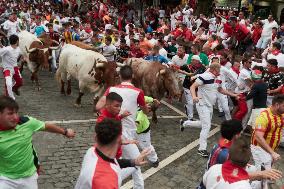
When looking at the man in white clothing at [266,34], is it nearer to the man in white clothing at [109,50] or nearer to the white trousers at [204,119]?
the man in white clothing at [109,50]

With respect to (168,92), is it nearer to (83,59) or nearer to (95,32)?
(83,59)

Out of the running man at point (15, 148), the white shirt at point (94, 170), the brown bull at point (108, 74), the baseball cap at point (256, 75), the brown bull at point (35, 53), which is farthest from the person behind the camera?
the brown bull at point (35, 53)

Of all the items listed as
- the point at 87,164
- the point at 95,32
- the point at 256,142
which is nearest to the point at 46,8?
the point at 95,32

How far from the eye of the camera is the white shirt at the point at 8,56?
10.9m

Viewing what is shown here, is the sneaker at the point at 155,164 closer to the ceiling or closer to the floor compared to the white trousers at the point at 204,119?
closer to the floor

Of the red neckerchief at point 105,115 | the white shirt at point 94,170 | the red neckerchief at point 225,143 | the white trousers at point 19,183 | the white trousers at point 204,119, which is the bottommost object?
the white trousers at point 204,119

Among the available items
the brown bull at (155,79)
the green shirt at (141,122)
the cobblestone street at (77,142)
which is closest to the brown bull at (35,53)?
the cobblestone street at (77,142)

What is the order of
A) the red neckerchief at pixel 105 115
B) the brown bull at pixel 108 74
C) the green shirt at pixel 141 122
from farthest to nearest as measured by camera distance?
the brown bull at pixel 108 74
the green shirt at pixel 141 122
the red neckerchief at pixel 105 115

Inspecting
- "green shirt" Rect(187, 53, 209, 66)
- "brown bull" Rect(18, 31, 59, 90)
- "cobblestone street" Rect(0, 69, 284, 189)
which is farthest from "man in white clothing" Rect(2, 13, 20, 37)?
"green shirt" Rect(187, 53, 209, 66)

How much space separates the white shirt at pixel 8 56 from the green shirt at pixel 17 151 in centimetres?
622

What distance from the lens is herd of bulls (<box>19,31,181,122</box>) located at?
36.8 feet

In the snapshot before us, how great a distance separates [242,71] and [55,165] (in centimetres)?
552

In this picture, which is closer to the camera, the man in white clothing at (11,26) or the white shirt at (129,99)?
the white shirt at (129,99)

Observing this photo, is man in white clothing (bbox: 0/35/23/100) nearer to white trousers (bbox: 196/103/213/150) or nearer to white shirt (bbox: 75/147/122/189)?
white trousers (bbox: 196/103/213/150)
